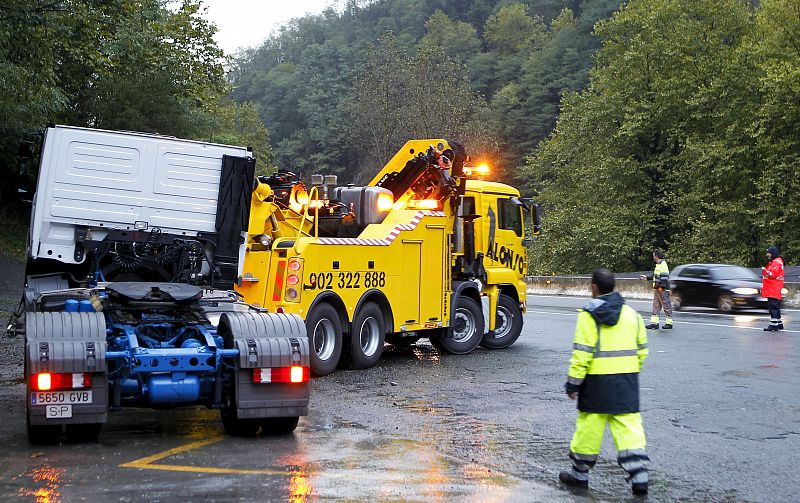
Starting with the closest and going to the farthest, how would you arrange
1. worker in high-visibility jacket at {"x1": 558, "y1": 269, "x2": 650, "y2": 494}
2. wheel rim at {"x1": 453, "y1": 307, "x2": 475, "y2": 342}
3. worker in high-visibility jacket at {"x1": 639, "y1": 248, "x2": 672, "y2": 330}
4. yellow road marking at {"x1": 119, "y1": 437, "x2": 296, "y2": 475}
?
worker in high-visibility jacket at {"x1": 558, "y1": 269, "x2": 650, "y2": 494}, yellow road marking at {"x1": 119, "y1": 437, "x2": 296, "y2": 475}, wheel rim at {"x1": 453, "y1": 307, "x2": 475, "y2": 342}, worker in high-visibility jacket at {"x1": 639, "y1": 248, "x2": 672, "y2": 330}

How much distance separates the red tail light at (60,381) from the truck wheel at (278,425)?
1560 mm

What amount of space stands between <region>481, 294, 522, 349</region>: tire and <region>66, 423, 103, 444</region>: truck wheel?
9484mm

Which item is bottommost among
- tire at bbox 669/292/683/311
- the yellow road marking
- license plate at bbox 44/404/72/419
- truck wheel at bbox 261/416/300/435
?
the yellow road marking

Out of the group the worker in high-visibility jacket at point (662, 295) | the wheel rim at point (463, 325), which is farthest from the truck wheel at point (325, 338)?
the worker in high-visibility jacket at point (662, 295)

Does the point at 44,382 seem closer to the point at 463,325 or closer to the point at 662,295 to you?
the point at 463,325

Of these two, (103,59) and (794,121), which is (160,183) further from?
(794,121)

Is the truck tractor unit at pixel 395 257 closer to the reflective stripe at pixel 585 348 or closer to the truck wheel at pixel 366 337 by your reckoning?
the truck wheel at pixel 366 337

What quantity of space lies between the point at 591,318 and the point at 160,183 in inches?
232

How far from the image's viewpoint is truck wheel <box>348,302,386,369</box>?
13.9m

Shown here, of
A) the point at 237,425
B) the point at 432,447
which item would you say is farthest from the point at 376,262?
the point at 432,447

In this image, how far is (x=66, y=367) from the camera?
7828 millimetres

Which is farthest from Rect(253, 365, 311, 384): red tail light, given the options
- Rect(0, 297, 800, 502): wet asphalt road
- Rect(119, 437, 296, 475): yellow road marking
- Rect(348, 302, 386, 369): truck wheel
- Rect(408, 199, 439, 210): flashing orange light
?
Rect(408, 199, 439, 210): flashing orange light

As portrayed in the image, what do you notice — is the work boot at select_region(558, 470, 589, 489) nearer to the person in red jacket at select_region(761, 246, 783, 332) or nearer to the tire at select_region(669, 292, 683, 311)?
the person in red jacket at select_region(761, 246, 783, 332)

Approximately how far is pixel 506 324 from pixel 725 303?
469 inches
